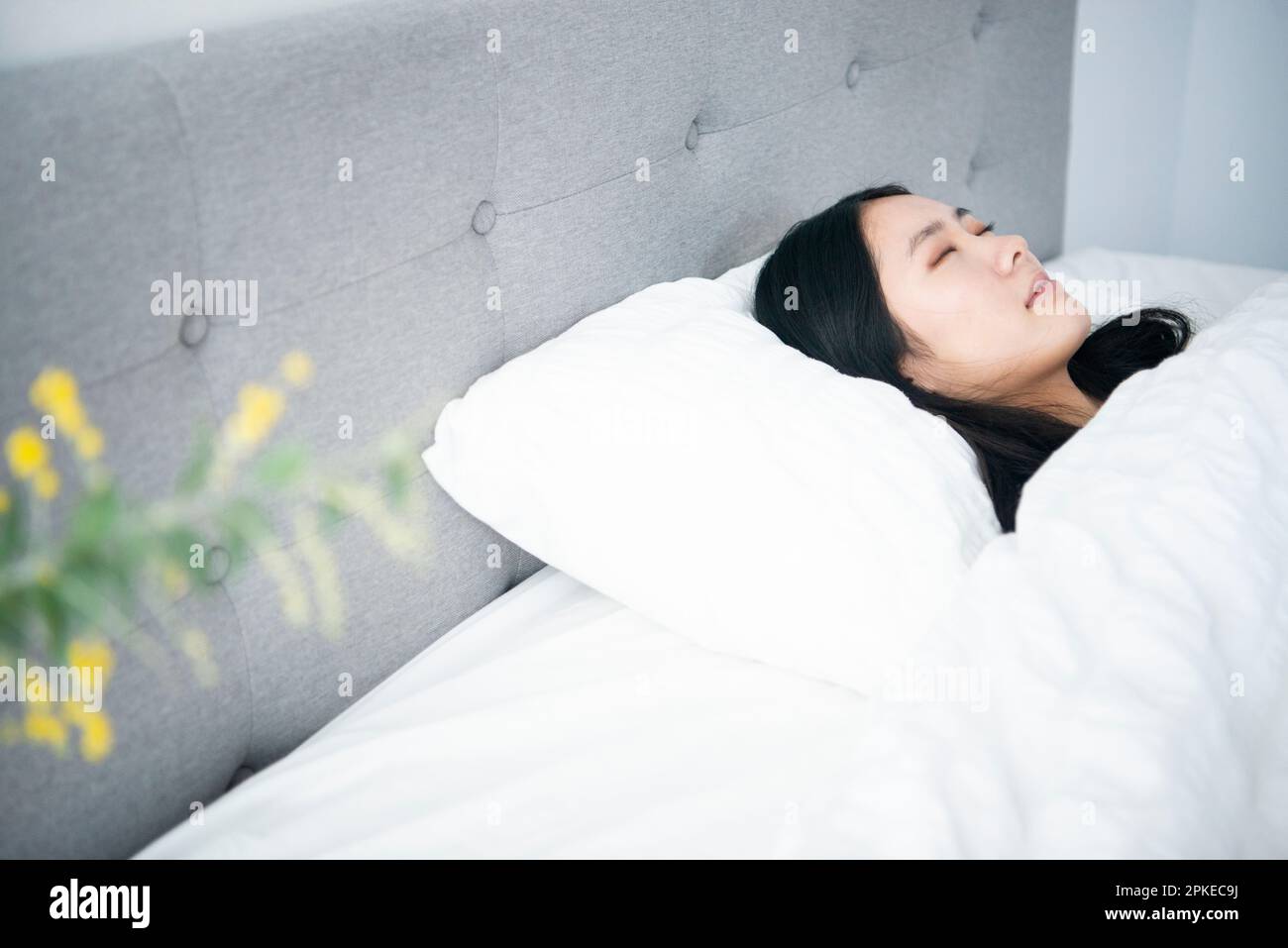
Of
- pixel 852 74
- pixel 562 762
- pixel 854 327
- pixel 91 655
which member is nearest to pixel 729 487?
pixel 562 762

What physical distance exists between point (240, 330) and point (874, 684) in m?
0.52

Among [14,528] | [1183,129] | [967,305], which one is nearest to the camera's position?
[14,528]

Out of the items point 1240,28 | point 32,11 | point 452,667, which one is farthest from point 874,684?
point 1240,28

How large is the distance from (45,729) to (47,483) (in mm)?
154

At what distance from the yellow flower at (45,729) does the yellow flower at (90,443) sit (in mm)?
161

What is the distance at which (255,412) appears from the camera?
77 cm

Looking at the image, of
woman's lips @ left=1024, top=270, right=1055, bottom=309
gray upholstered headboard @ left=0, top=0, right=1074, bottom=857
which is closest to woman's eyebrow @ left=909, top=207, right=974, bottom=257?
woman's lips @ left=1024, top=270, right=1055, bottom=309

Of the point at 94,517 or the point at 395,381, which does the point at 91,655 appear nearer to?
the point at 94,517

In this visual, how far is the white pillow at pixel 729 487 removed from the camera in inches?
32.0

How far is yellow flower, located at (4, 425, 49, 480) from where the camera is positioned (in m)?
0.64

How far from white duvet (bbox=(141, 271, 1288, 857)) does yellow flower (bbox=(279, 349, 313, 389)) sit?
27 centimetres

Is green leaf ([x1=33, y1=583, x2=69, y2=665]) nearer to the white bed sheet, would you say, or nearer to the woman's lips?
the white bed sheet

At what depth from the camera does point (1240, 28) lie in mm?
1961
